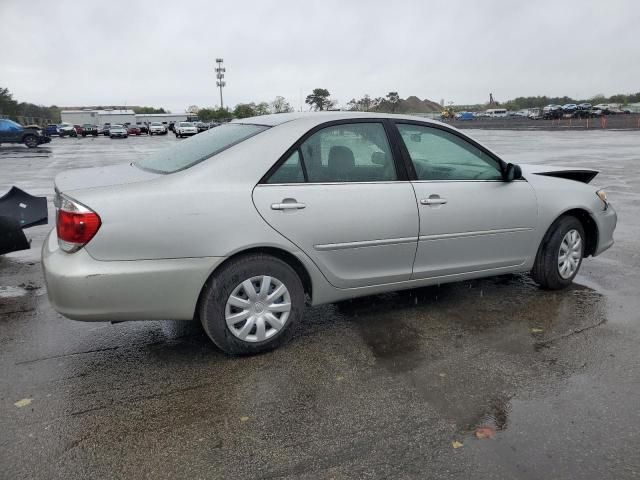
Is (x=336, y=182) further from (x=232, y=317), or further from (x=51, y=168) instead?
(x=51, y=168)

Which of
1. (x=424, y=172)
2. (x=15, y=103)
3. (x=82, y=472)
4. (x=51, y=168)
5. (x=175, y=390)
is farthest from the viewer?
(x=15, y=103)

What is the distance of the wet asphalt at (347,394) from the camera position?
2607mm

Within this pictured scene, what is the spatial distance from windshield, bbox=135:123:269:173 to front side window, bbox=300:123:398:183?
41 cm

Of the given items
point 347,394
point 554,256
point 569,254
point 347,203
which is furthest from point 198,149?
point 569,254

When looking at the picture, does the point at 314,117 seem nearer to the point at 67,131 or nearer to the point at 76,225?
the point at 76,225

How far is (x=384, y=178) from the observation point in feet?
13.4

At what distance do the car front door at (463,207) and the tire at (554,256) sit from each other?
24cm

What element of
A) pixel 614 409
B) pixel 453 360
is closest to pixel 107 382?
pixel 453 360

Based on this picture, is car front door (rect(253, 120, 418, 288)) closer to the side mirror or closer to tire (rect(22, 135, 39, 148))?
the side mirror

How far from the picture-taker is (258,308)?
367 centimetres

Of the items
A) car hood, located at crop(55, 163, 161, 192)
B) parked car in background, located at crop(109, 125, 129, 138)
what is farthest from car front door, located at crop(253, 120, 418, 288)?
parked car in background, located at crop(109, 125, 129, 138)

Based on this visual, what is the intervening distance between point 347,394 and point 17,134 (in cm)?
3444

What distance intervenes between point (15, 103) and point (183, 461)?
98.6 meters

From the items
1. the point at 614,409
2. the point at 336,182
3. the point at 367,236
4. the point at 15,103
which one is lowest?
the point at 614,409
